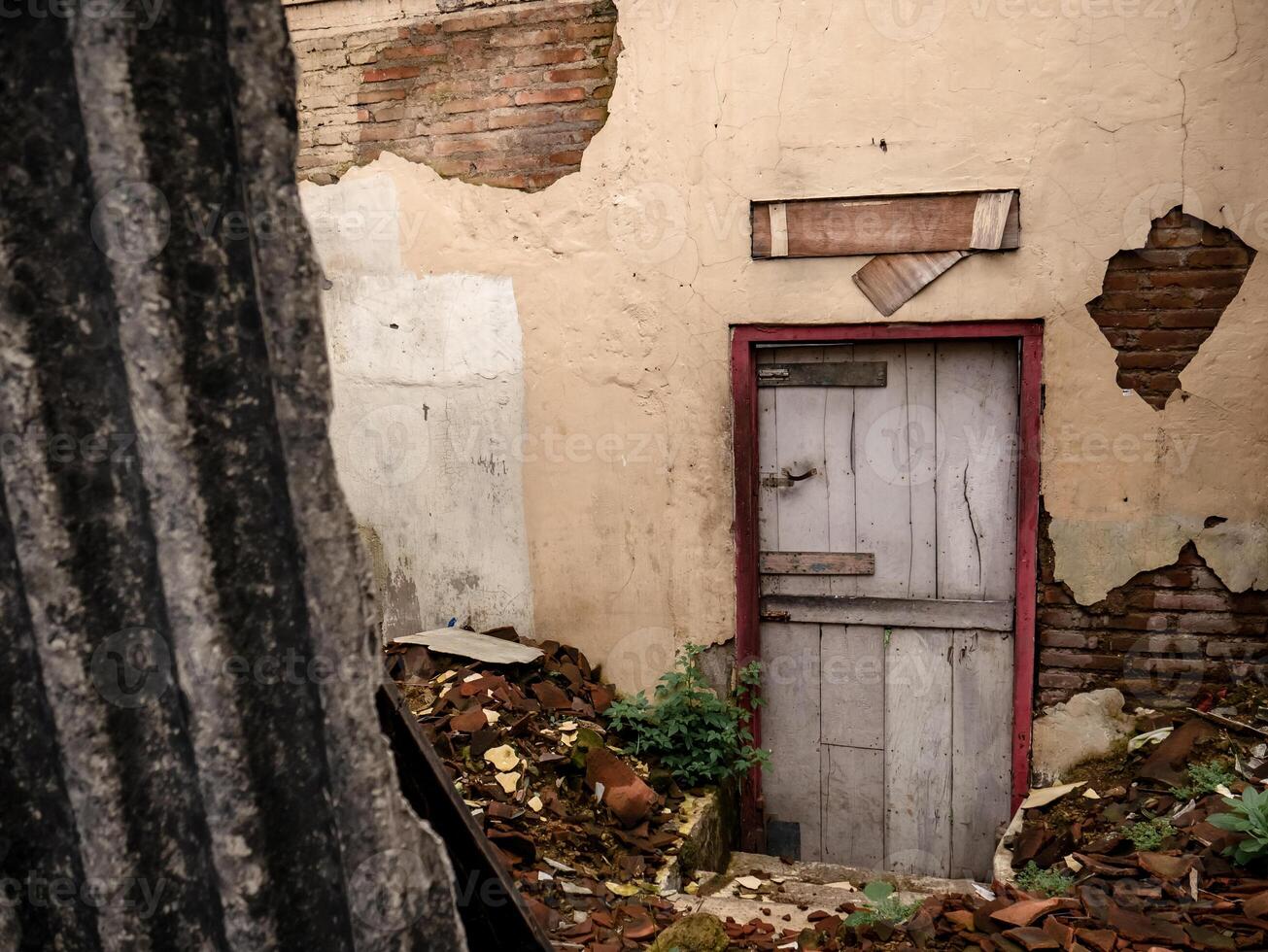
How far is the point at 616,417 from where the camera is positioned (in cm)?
480

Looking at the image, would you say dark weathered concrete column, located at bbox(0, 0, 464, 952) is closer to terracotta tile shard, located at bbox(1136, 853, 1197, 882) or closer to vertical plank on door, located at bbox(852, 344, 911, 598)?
terracotta tile shard, located at bbox(1136, 853, 1197, 882)

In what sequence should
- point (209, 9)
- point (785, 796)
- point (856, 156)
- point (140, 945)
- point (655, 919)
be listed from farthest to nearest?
point (785, 796) → point (856, 156) → point (655, 919) → point (140, 945) → point (209, 9)

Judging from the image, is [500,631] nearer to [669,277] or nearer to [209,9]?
[669,277]

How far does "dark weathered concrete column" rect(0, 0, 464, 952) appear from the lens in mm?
1055

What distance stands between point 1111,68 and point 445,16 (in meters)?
3.11

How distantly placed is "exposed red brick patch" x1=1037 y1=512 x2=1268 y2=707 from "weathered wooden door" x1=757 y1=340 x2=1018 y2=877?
20cm

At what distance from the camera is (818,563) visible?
4734mm

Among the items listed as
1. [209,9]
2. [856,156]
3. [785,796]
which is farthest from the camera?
[785,796]

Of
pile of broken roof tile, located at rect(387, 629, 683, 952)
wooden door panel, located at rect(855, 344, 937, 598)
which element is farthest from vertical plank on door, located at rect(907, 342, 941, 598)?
pile of broken roof tile, located at rect(387, 629, 683, 952)

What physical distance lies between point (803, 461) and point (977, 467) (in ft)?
2.68

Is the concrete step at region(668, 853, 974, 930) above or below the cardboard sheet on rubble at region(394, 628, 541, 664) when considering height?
below

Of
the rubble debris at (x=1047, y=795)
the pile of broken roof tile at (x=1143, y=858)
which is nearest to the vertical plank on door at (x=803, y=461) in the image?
the rubble debris at (x=1047, y=795)

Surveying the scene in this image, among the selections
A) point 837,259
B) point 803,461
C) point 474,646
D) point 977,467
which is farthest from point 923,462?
point 474,646

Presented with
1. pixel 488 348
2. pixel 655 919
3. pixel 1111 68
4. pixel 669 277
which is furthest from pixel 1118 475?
pixel 488 348
